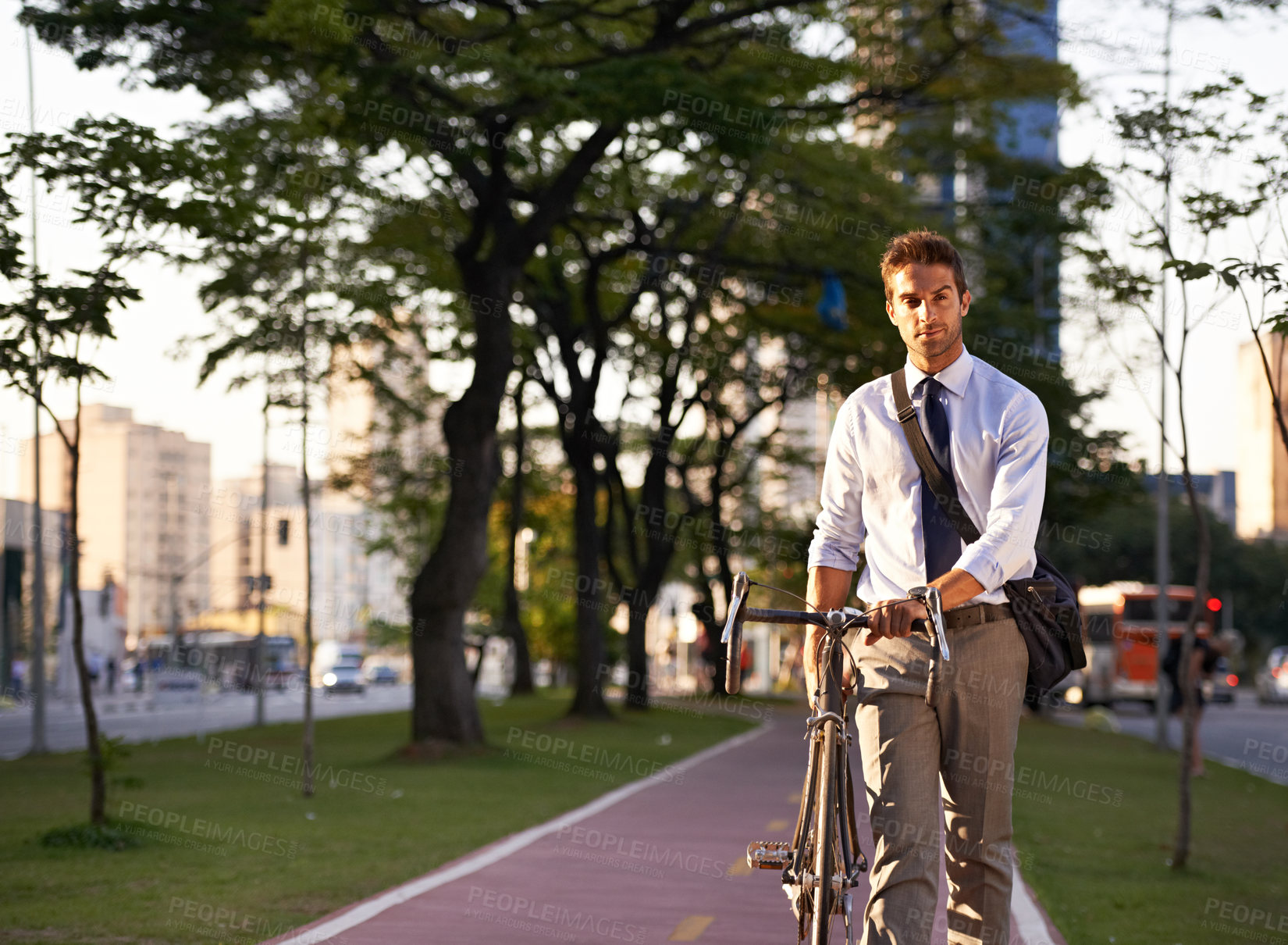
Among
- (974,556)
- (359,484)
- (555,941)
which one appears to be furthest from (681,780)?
(359,484)

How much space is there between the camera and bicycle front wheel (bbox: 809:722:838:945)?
3.90m

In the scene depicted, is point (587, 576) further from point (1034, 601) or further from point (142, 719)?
point (1034, 601)

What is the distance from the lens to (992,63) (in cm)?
2116

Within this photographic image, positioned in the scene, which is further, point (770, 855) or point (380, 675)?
point (380, 675)

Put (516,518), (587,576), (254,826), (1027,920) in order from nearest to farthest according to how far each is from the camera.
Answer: (1027,920), (254,826), (587,576), (516,518)

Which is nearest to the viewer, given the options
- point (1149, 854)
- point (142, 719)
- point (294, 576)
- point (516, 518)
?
point (1149, 854)

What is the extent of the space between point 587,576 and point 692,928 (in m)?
21.2

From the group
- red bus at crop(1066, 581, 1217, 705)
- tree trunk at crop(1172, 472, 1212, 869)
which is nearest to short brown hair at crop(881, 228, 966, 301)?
tree trunk at crop(1172, 472, 1212, 869)

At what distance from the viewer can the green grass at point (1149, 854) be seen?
7.75 m

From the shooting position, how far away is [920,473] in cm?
407

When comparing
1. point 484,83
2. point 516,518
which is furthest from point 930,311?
point 516,518

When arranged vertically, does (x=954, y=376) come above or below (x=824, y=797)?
above

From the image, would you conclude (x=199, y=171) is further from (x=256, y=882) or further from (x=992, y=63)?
(x=992, y=63)

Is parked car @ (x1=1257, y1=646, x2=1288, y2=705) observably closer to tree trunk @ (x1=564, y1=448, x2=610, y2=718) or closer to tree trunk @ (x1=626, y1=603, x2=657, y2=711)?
tree trunk @ (x1=626, y1=603, x2=657, y2=711)
